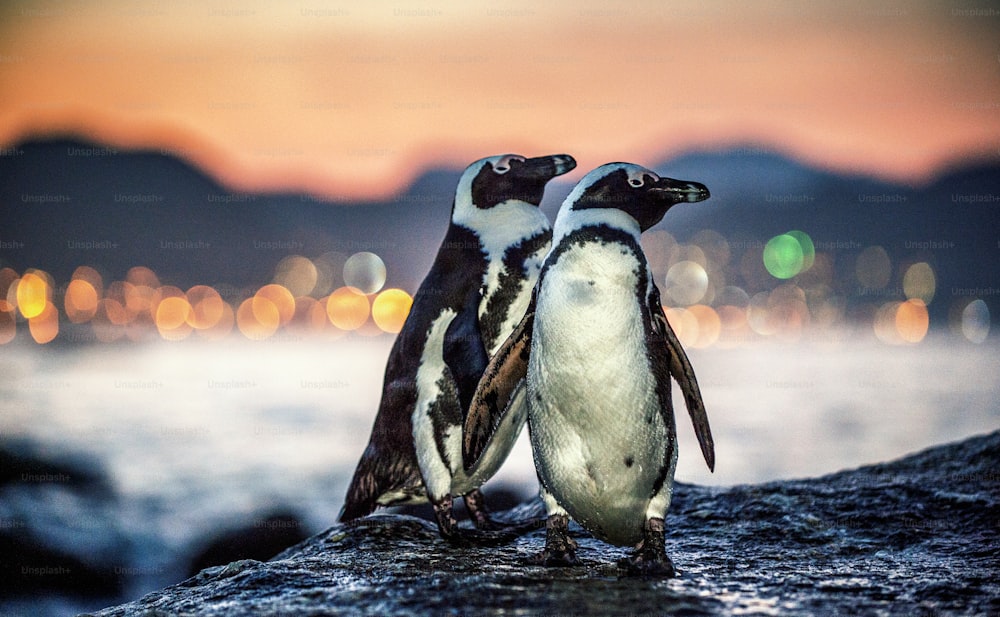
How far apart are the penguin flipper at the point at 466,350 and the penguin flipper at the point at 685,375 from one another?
98 cm

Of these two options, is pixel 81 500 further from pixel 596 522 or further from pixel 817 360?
pixel 817 360

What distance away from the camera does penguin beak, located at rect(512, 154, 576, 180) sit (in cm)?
475

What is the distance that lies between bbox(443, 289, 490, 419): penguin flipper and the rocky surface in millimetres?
735

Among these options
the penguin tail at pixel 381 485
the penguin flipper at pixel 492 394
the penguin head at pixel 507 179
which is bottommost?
the penguin tail at pixel 381 485

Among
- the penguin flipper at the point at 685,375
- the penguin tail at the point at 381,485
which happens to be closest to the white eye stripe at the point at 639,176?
the penguin flipper at the point at 685,375

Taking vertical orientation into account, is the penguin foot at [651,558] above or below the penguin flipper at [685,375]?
below

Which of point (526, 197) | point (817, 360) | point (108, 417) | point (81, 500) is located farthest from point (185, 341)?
point (526, 197)

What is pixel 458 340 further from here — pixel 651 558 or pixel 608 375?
pixel 651 558

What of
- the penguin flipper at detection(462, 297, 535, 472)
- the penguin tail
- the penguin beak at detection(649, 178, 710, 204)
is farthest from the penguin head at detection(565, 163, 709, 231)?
the penguin tail

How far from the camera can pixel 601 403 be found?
3.53m

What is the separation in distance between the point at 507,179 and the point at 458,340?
91 cm

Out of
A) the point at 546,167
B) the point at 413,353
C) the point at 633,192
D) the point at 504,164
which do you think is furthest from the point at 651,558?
the point at 504,164

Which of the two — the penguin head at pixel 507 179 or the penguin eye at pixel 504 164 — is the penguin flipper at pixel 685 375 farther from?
Result: the penguin eye at pixel 504 164

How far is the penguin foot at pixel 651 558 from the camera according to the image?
11.1 ft
